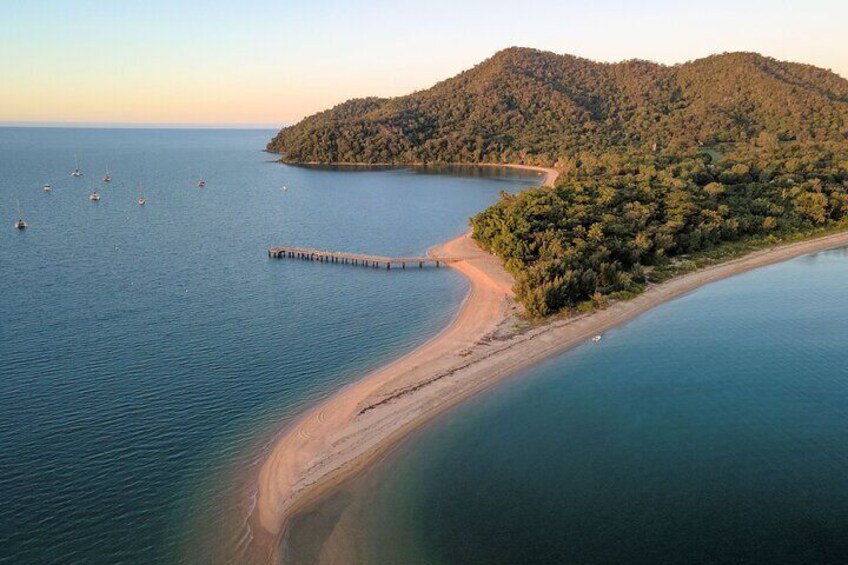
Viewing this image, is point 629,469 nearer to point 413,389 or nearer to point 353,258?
point 413,389

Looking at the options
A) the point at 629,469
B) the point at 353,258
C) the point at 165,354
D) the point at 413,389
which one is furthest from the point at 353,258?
the point at 629,469

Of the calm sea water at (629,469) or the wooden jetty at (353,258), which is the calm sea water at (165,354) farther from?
the calm sea water at (629,469)

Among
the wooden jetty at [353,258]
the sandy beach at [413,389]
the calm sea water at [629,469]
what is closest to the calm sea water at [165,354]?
the sandy beach at [413,389]

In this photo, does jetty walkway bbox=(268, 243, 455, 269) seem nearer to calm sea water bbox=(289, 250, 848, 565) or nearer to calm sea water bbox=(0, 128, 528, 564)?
calm sea water bbox=(0, 128, 528, 564)

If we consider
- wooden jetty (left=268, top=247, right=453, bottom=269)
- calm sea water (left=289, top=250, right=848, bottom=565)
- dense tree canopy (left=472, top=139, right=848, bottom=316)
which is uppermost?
dense tree canopy (left=472, top=139, right=848, bottom=316)

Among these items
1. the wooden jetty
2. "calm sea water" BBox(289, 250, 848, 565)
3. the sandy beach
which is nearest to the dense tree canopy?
the sandy beach

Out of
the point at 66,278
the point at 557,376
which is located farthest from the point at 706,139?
the point at 66,278
